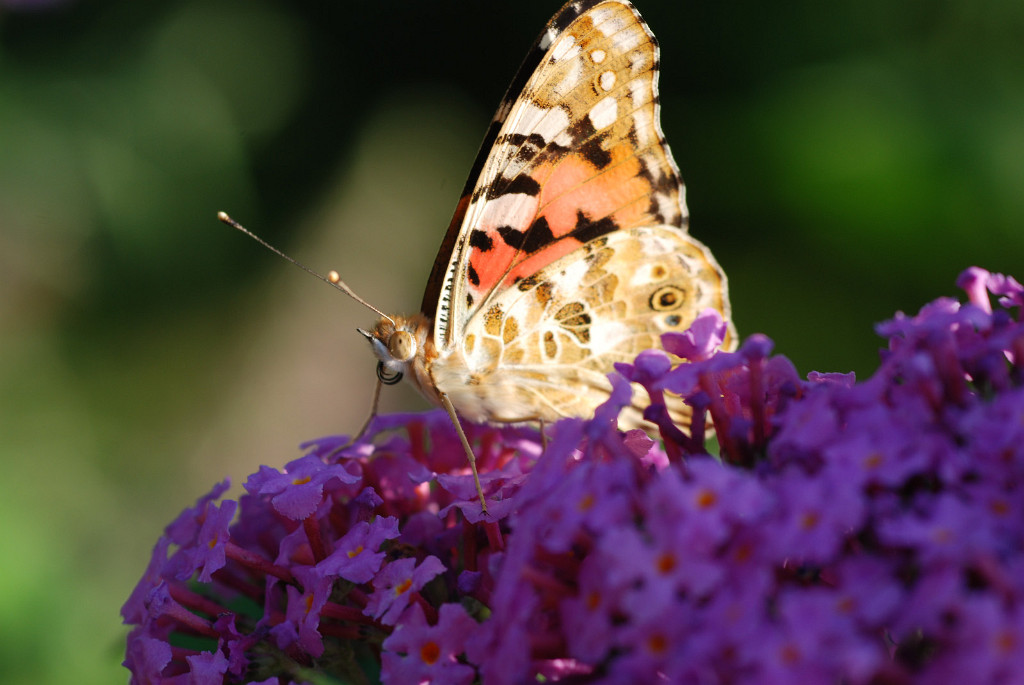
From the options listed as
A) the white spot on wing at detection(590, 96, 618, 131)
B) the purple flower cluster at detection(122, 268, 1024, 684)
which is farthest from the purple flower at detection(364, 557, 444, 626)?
the white spot on wing at detection(590, 96, 618, 131)

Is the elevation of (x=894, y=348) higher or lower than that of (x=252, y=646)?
higher

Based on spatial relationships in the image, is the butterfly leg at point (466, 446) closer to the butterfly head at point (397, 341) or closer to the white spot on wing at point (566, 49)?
the butterfly head at point (397, 341)

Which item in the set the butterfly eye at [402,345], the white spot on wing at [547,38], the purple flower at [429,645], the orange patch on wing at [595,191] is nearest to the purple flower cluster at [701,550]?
the purple flower at [429,645]

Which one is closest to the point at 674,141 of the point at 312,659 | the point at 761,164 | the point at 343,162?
the point at 761,164

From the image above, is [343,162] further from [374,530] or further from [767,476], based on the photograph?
[767,476]

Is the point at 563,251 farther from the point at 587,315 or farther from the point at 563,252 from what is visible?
the point at 587,315

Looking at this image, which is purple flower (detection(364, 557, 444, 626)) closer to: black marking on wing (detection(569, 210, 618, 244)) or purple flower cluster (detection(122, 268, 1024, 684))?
purple flower cluster (detection(122, 268, 1024, 684))
